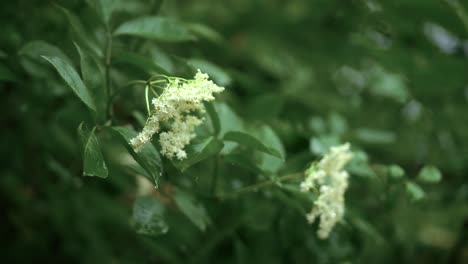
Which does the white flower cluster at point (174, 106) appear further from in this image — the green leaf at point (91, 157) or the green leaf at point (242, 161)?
the green leaf at point (242, 161)

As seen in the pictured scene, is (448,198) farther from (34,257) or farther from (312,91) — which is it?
(34,257)

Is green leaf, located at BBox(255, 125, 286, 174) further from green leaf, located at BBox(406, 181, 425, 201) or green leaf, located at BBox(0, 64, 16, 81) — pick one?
green leaf, located at BBox(0, 64, 16, 81)

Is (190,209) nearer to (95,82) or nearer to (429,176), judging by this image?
(95,82)

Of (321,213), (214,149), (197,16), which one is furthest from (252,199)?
(197,16)

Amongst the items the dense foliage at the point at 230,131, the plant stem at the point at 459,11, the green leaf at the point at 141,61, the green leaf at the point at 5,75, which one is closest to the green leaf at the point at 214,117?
the dense foliage at the point at 230,131

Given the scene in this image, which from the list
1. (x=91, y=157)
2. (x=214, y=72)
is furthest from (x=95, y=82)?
(x=214, y=72)
